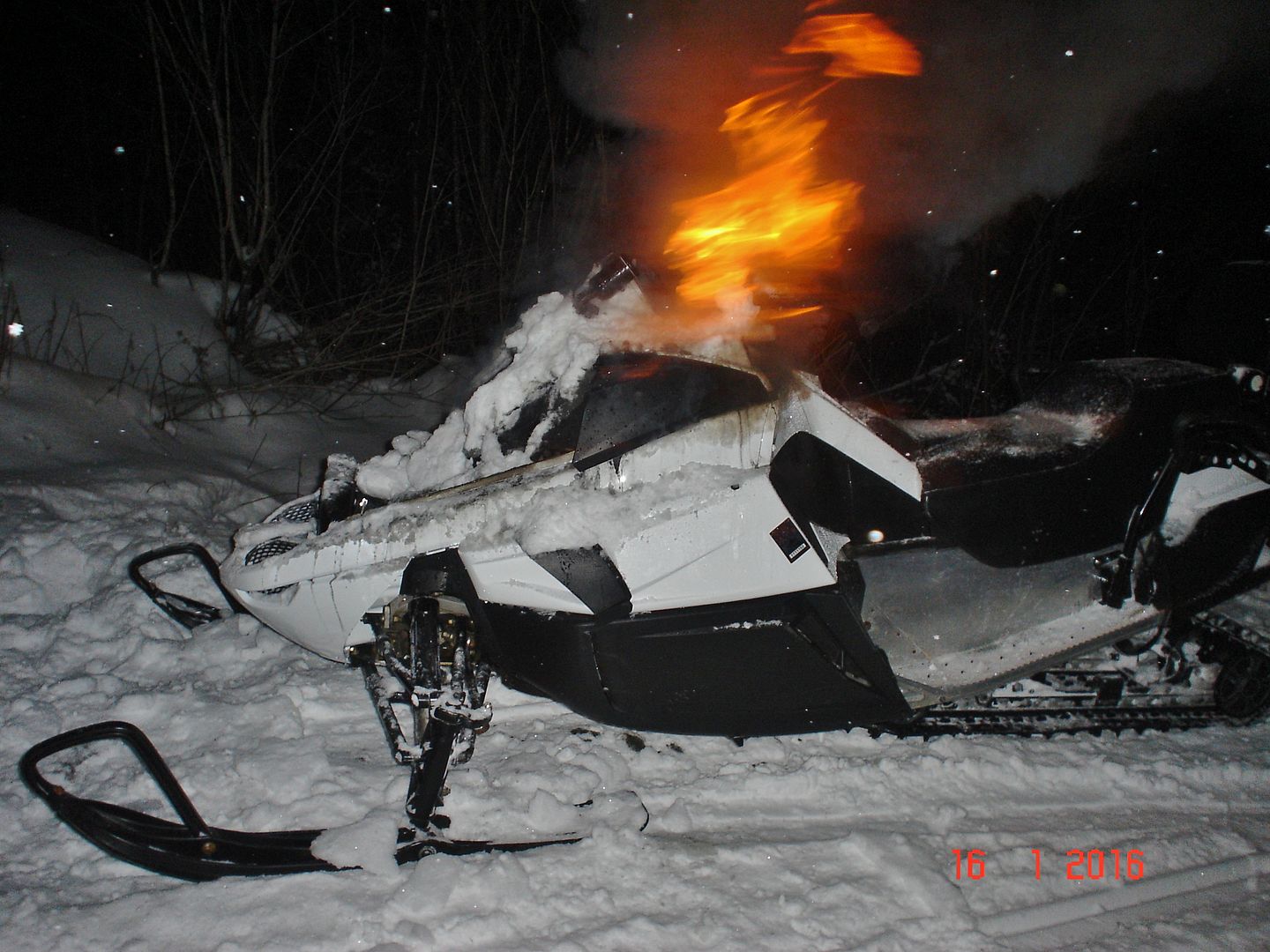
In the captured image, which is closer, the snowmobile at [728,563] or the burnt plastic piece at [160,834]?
the burnt plastic piece at [160,834]

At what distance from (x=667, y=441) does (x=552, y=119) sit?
6427mm

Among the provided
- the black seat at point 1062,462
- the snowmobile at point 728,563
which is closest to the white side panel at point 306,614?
the snowmobile at point 728,563

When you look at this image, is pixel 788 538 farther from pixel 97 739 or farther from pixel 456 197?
pixel 456 197

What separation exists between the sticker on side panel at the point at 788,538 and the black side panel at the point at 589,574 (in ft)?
1.48

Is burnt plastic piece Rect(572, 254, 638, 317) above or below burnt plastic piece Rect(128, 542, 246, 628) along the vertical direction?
above

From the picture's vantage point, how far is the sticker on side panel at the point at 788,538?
2.23 meters

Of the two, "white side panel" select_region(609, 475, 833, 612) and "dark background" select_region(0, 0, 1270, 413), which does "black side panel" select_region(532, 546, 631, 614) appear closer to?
"white side panel" select_region(609, 475, 833, 612)

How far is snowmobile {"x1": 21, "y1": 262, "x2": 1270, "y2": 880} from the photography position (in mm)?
2229

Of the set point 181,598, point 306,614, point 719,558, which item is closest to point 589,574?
point 719,558

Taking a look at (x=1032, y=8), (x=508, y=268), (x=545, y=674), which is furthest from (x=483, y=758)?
(x=508, y=268)

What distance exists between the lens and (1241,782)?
2.83 meters

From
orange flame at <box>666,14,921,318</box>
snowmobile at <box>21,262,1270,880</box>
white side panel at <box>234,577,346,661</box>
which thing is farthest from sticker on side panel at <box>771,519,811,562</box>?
white side panel at <box>234,577,346,661</box>
